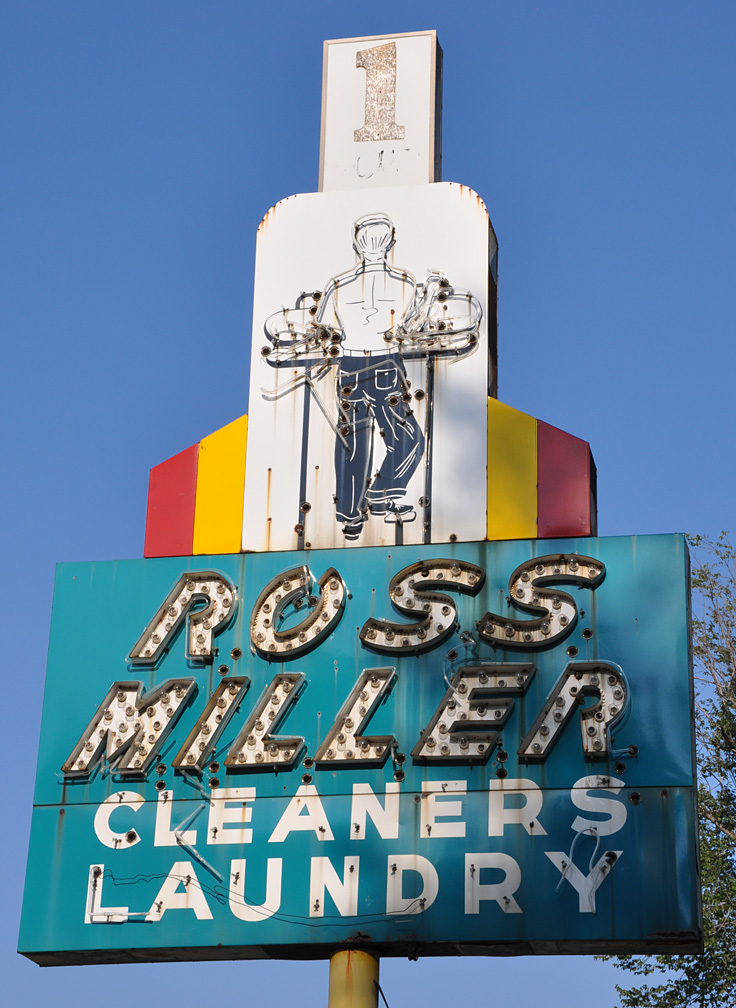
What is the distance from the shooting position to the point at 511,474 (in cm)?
1451

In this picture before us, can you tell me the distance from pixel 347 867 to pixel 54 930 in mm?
2464

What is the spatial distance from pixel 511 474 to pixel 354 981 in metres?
4.37

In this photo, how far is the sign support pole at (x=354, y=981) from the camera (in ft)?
42.7

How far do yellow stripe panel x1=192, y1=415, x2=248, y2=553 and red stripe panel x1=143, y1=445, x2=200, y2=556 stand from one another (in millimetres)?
68

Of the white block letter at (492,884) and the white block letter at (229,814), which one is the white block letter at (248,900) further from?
the white block letter at (492,884)

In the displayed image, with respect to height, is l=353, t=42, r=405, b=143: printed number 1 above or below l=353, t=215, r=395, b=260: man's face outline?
above

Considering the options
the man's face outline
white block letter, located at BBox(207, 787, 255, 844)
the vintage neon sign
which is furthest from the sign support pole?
the man's face outline

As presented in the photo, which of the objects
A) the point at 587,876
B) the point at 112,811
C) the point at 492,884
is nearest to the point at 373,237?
the point at 112,811

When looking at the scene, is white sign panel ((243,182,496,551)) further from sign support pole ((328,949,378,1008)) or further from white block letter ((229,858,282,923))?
sign support pole ((328,949,378,1008))

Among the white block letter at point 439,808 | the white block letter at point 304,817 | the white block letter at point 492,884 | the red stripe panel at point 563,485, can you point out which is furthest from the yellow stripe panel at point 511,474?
the white block letter at point 492,884

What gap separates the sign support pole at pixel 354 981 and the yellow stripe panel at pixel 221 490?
3.68 meters

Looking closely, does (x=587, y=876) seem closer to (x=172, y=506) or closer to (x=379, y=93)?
(x=172, y=506)

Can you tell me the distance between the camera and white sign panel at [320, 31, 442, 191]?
16.2m

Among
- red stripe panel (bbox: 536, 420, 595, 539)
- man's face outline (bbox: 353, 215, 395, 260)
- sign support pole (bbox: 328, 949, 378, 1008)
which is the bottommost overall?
sign support pole (bbox: 328, 949, 378, 1008)
